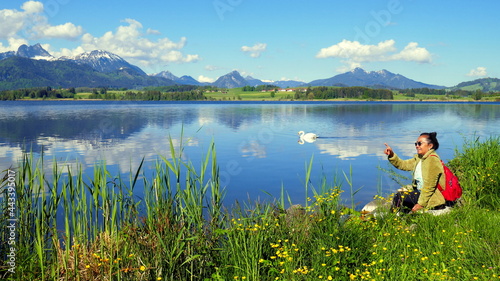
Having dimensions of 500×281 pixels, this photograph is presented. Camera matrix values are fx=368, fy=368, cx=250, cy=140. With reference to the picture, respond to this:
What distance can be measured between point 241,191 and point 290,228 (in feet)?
27.5

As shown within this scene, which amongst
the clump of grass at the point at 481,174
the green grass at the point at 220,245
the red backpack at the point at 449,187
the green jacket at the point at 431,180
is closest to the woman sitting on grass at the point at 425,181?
the green jacket at the point at 431,180

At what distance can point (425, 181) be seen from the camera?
7973 millimetres

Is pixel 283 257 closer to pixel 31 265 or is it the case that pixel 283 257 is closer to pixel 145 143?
pixel 31 265

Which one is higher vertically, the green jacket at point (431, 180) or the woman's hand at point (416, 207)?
the green jacket at point (431, 180)

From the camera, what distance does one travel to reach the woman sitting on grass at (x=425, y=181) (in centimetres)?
790

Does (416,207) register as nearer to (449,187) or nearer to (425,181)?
(425,181)

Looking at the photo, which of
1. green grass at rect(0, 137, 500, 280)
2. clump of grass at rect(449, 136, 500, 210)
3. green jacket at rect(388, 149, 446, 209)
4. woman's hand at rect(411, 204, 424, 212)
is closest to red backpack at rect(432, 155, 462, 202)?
green jacket at rect(388, 149, 446, 209)

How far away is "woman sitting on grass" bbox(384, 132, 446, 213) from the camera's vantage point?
790 cm

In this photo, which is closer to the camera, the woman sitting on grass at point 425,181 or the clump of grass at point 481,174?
the woman sitting on grass at point 425,181

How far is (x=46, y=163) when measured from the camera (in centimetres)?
1920

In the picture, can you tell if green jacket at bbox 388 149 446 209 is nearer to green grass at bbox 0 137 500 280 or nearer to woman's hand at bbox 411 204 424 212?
woman's hand at bbox 411 204 424 212

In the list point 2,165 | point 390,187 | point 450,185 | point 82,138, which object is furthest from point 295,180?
point 82,138

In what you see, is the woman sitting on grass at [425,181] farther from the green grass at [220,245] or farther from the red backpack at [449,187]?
the green grass at [220,245]

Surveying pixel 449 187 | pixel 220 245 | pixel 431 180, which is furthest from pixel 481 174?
pixel 220 245
